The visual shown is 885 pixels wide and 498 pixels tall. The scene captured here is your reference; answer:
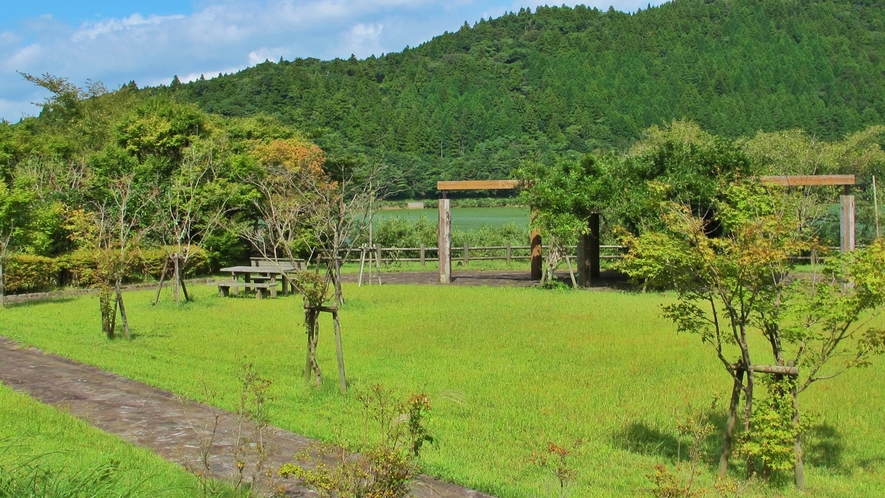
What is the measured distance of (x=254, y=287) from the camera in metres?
20.3

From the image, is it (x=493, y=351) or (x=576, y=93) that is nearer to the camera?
(x=493, y=351)

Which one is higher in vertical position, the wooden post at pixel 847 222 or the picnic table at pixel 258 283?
the wooden post at pixel 847 222

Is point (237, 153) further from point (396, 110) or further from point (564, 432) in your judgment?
point (396, 110)

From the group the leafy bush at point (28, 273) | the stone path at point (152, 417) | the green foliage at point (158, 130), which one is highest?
the green foliage at point (158, 130)

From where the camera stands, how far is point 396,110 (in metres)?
77.4

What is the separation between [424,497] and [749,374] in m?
2.74

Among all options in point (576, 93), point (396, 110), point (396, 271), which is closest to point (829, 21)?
point (576, 93)

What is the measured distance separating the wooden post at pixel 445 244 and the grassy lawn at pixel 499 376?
5.60m

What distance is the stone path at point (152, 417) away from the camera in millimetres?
6375

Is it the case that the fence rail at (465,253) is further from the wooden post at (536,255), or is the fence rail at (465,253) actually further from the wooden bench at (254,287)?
the wooden bench at (254,287)

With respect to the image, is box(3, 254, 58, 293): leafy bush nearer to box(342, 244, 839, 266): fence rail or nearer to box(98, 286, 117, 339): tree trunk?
box(98, 286, 117, 339): tree trunk

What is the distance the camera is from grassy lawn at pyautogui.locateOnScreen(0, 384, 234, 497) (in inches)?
198

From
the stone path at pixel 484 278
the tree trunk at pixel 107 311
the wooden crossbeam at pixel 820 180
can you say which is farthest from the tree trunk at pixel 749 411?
the wooden crossbeam at pixel 820 180

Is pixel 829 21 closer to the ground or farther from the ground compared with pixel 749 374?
farther from the ground
